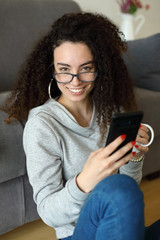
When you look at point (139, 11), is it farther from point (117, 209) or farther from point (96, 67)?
point (117, 209)

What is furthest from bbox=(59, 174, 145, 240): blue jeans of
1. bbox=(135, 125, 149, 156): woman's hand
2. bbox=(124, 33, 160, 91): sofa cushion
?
bbox=(124, 33, 160, 91): sofa cushion

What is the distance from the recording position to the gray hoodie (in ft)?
2.27

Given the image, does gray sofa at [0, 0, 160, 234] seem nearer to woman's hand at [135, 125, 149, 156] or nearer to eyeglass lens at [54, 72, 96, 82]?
eyeglass lens at [54, 72, 96, 82]

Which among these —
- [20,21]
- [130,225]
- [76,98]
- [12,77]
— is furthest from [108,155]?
[20,21]

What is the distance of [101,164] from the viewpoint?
2.08ft

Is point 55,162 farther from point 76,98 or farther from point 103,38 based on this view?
point 103,38

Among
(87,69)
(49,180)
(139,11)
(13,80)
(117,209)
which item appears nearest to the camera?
(117,209)

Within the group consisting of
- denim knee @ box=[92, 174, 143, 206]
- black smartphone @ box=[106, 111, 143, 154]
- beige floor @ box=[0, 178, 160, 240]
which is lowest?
beige floor @ box=[0, 178, 160, 240]

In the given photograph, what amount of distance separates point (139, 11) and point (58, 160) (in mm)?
2243

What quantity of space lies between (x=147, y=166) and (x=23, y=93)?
0.78 meters

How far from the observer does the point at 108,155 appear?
64 centimetres

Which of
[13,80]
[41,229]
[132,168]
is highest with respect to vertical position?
[13,80]

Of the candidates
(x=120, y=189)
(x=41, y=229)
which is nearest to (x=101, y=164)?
(x=120, y=189)

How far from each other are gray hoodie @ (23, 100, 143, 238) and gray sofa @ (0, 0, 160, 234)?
0.17m
